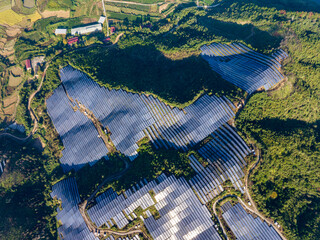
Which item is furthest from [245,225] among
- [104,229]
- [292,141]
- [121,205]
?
[104,229]

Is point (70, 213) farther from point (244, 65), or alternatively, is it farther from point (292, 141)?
point (244, 65)

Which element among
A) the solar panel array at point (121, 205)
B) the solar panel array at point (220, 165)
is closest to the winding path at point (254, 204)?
the solar panel array at point (220, 165)

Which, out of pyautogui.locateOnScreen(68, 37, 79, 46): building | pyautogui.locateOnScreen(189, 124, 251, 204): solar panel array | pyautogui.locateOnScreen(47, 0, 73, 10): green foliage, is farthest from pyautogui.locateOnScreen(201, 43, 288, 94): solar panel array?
pyautogui.locateOnScreen(47, 0, 73, 10): green foliage

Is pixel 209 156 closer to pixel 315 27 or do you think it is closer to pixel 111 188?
pixel 111 188

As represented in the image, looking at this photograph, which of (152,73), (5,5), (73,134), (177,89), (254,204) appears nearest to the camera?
(254,204)

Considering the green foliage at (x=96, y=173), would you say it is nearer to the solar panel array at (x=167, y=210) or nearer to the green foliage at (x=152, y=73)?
the solar panel array at (x=167, y=210)

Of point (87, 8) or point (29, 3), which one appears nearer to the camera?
point (29, 3)
